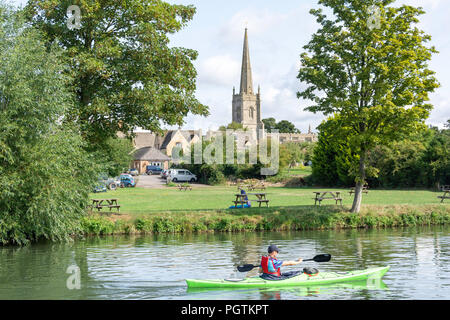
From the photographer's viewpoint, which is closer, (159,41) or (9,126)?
(9,126)

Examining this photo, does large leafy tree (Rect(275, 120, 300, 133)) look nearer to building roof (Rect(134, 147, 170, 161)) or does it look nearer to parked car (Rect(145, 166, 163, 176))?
building roof (Rect(134, 147, 170, 161))

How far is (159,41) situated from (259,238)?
11961 millimetres

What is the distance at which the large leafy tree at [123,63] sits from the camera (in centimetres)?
2781

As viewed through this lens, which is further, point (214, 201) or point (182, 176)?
point (182, 176)

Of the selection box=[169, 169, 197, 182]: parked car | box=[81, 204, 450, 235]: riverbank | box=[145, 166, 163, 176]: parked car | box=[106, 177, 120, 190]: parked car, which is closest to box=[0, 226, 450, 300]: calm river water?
box=[81, 204, 450, 235]: riverbank

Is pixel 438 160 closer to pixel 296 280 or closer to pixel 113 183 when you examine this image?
pixel 113 183

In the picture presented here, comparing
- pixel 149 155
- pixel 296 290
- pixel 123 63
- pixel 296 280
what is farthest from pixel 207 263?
pixel 149 155

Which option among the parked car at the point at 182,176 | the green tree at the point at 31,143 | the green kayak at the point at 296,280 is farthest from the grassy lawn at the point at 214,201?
the parked car at the point at 182,176

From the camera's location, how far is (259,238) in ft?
87.5

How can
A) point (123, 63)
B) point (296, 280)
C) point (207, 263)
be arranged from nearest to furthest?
point (296, 280)
point (207, 263)
point (123, 63)

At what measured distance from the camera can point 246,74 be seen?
159625 mm

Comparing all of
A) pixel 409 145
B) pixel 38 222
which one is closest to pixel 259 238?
pixel 38 222

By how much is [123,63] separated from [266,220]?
11.5 meters
